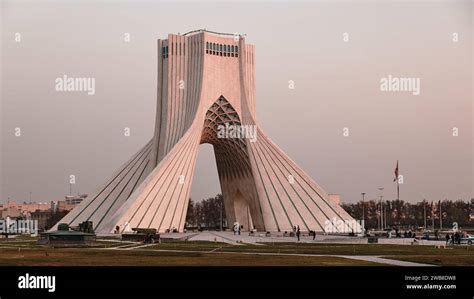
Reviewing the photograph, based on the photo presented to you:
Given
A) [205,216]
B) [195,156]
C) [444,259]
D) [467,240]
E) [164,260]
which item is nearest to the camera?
[164,260]

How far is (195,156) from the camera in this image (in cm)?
6088

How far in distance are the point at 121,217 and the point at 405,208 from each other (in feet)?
263

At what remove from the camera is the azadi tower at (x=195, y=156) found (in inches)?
2263

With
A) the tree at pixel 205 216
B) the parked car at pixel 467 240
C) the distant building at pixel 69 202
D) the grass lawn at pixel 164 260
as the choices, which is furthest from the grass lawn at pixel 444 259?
the distant building at pixel 69 202

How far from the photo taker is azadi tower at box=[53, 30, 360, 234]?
5747cm

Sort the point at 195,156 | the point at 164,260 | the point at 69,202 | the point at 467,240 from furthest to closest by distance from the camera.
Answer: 1. the point at 69,202
2. the point at 195,156
3. the point at 467,240
4. the point at 164,260

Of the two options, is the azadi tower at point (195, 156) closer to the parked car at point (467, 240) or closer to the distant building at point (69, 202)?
the parked car at point (467, 240)

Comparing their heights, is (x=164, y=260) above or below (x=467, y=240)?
above

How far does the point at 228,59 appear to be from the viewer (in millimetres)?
66250

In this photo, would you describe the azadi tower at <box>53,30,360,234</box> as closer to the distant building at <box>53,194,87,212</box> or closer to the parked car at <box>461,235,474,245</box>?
the parked car at <box>461,235,474,245</box>

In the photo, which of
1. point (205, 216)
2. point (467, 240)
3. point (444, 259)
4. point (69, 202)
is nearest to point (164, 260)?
point (444, 259)

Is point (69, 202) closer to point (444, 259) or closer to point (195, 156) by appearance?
point (195, 156)
